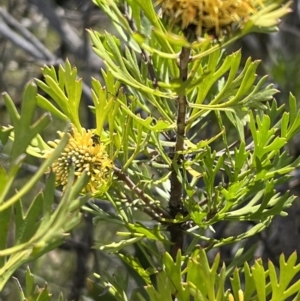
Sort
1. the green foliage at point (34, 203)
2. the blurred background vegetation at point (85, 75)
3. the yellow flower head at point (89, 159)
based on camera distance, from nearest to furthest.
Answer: the green foliage at point (34, 203) < the yellow flower head at point (89, 159) < the blurred background vegetation at point (85, 75)

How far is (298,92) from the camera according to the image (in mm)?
1422


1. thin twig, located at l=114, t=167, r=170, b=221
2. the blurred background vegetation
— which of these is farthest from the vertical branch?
the blurred background vegetation

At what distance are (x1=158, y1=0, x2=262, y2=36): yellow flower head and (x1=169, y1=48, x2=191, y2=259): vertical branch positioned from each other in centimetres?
4

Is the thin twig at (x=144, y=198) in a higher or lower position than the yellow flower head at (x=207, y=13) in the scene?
lower

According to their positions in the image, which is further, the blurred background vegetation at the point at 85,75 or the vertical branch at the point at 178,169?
the blurred background vegetation at the point at 85,75

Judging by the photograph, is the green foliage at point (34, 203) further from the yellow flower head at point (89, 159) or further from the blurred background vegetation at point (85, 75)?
the blurred background vegetation at point (85, 75)

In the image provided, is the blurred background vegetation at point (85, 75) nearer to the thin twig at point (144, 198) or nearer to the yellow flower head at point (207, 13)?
the thin twig at point (144, 198)

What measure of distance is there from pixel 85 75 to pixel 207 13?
1241 mm

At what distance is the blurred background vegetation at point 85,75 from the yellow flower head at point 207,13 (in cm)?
33

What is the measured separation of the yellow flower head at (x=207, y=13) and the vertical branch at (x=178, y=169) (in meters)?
0.04

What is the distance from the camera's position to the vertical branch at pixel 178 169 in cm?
52

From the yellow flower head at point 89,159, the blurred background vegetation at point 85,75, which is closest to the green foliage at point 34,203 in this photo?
the yellow flower head at point 89,159

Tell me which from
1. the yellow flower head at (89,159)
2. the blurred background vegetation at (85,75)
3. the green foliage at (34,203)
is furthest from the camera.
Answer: the blurred background vegetation at (85,75)

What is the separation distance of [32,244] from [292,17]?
1557 mm
